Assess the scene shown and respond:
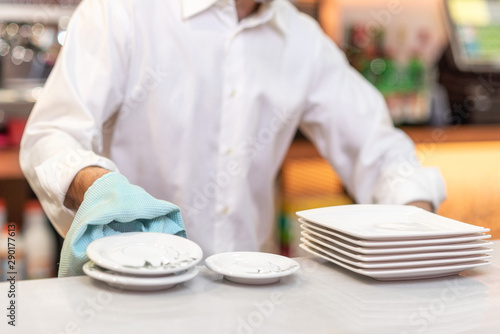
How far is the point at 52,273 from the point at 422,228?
1.77m

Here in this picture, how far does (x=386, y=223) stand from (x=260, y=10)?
0.77 meters

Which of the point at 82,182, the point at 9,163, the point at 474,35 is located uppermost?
the point at 474,35

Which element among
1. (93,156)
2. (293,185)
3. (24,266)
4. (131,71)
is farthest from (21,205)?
(93,156)

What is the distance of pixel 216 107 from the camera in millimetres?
1488

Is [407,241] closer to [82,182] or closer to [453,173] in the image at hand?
[82,182]

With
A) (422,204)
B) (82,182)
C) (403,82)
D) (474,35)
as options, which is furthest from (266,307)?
(474,35)

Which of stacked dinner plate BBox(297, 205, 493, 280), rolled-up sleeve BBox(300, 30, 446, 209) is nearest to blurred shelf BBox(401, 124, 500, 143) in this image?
rolled-up sleeve BBox(300, 30, 446, 209)

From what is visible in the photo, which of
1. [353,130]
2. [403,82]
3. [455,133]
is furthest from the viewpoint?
[403,82]

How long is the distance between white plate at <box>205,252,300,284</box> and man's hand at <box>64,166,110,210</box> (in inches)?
9.6

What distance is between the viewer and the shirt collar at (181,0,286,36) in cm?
144

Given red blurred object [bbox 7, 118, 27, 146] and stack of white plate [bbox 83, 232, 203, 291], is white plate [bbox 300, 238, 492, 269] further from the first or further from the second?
red blurred object [bbox 7, 118, 27, 146]

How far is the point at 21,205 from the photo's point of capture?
2.49 meters

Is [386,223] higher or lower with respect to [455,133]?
higher

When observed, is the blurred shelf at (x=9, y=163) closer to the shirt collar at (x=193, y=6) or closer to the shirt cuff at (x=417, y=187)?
the shirt collar at (x=193, y=6)
